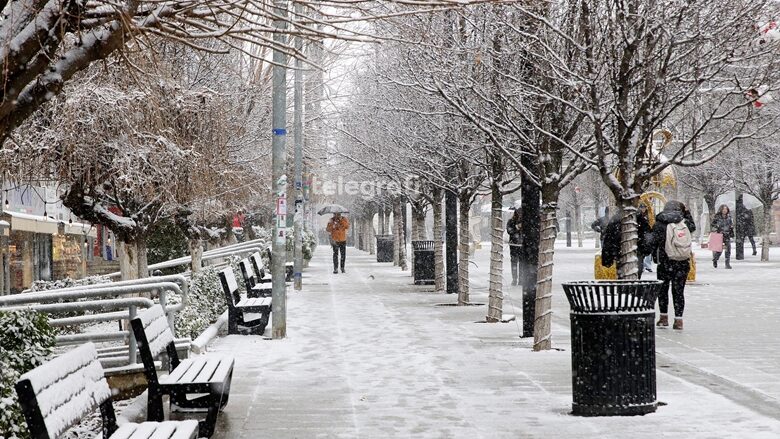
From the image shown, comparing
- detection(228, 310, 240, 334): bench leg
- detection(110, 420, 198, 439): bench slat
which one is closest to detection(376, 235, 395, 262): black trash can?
detection(228, 310, 240, 334): bench leg

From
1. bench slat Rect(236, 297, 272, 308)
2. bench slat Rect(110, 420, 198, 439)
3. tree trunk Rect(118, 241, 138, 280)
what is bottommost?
bench slat Rect(110, 420, 198, 439)

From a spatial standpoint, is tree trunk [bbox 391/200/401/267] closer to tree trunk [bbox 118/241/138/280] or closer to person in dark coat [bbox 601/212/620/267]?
tree trunk [bbox 118/241/138/280]

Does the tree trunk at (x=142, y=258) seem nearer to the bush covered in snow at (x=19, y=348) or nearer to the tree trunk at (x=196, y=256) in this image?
the tree trunk at (x=196, y=256)

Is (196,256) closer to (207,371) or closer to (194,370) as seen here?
(194,370)

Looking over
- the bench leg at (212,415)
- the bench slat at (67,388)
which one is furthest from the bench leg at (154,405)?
the bench slat at (67,388)

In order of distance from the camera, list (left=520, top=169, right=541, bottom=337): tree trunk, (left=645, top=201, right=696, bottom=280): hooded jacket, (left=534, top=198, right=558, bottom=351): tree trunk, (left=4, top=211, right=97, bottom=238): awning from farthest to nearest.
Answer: (left=4, top=211, right=97, bottom=238): awning < (left=645, top=201, right=696, bottom=280): hooded jacket < (left=520, top=169, right=541, bottom=337): tree trunk < (left=534, top=198, right=558, bottom=351): tree trunk

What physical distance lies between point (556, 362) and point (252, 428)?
439 centimetres

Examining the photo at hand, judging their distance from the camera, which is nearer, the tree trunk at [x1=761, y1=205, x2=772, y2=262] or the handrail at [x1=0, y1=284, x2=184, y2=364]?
the handrail at [x1=0, y1=284, x2=184, y2=364]

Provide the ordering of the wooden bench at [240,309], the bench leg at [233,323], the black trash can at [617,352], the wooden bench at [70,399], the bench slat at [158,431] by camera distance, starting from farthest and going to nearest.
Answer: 1. the bench leg at [233,323]
2. the wooden bench at [240,309]
3. the black trash can at [617,352]
4. the bench slat at [158,431]
5. the wooden bench at [70,399]

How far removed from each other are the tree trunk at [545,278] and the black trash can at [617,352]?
3723mm

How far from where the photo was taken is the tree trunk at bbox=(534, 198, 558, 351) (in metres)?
12.0

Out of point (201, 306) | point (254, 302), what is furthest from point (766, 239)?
point (254, 302)

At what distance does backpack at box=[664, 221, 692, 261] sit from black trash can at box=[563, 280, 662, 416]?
657 centimetres

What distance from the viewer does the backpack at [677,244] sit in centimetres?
1448
